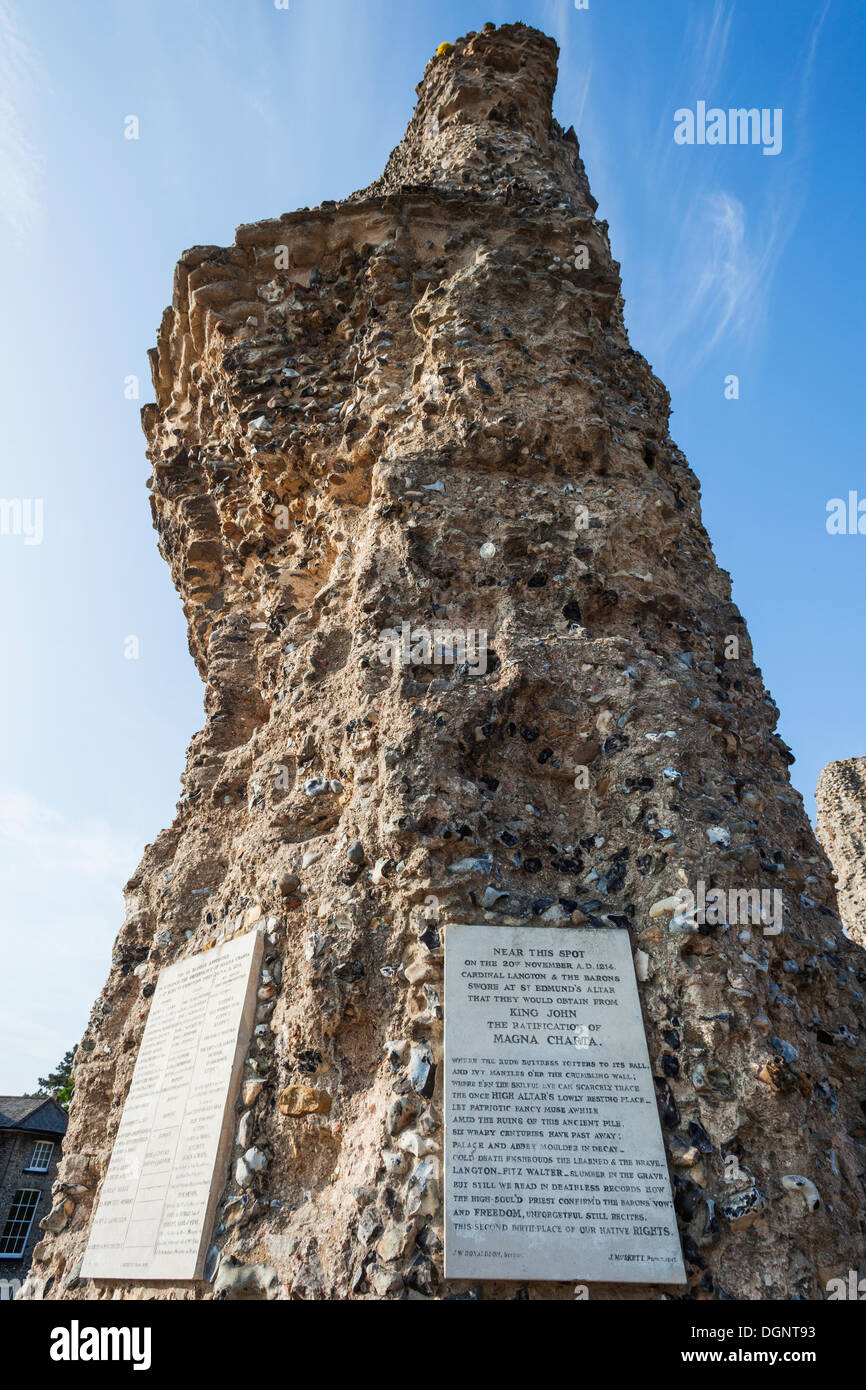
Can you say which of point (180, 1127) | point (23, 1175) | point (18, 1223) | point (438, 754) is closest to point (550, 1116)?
point (438, 754)

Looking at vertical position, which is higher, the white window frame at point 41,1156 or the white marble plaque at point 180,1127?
the white window frame at point 41,1156

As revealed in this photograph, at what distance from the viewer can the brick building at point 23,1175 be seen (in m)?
22.2

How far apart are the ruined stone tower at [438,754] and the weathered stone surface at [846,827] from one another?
45.1 feet

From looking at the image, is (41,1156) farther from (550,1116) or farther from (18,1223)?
(550,1116)

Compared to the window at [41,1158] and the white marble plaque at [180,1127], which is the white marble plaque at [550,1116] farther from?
the window at [41,1158]

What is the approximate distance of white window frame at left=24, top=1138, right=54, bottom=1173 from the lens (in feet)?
77.4

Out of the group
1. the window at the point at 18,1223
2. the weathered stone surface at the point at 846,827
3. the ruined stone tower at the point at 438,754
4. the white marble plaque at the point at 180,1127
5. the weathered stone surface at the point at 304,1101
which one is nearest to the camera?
the ruined stone tower at the point at 438,754

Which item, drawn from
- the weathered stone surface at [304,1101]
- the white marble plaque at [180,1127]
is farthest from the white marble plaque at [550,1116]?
the white marble plaque at [180,1127]

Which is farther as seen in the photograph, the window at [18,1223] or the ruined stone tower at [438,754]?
the window at [18,1223]

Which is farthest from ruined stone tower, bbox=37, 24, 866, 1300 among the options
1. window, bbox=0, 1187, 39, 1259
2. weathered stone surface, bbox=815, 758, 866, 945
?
window, bbox=0, 1187, 39, 1259

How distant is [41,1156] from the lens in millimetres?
24016
